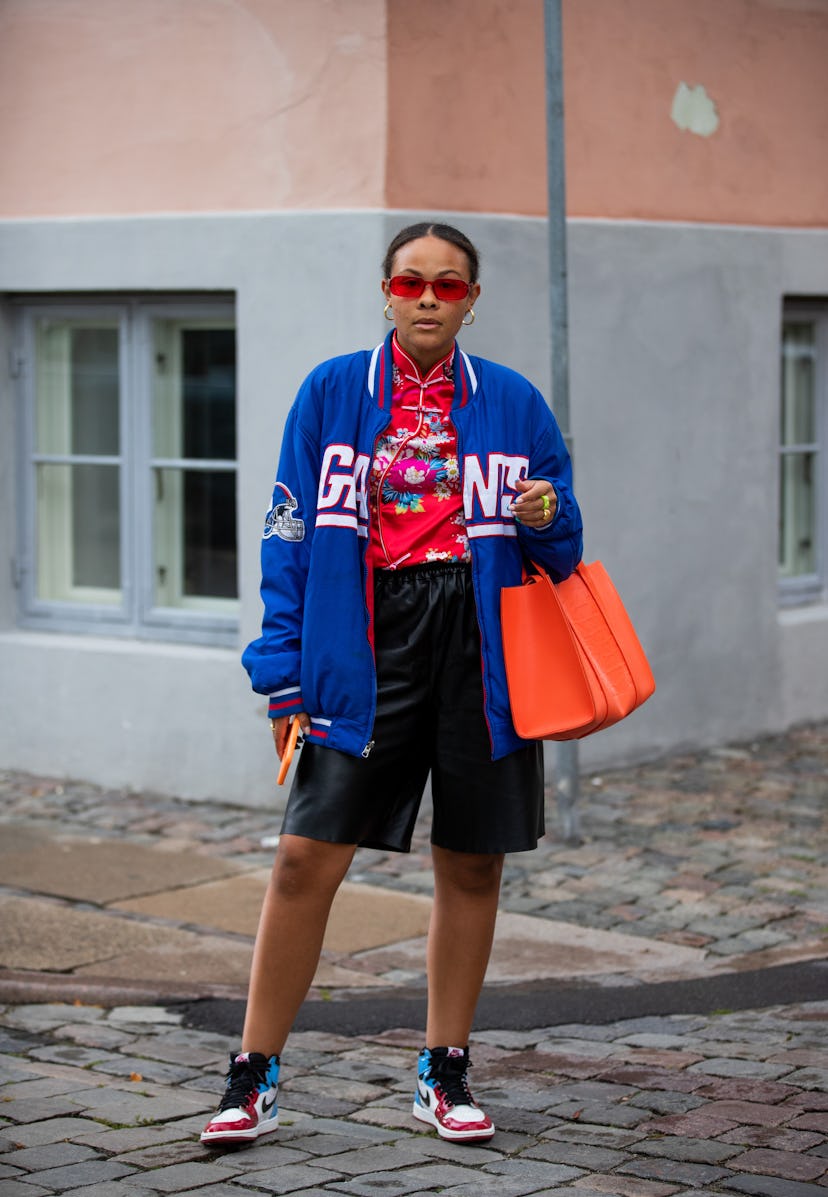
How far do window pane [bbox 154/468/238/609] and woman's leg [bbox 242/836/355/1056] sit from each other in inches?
178

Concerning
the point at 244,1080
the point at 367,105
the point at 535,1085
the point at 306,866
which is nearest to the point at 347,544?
the point at 306,866

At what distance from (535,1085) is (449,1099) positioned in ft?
1.61

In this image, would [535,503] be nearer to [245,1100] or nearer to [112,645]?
[245,1100]

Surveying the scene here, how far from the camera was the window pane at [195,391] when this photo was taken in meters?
8.41

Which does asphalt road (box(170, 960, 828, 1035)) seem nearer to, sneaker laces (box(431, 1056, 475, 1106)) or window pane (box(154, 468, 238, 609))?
sneaker laces (box(431, 1056, 475, 1106))

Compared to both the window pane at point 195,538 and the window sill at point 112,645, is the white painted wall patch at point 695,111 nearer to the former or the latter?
the window pane at point 195,538

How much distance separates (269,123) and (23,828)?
3.18m

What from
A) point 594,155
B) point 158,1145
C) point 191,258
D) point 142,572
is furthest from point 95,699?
point 158,1145

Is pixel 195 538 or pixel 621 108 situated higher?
pixel 621 108

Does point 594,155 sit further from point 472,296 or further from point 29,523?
point 472,296

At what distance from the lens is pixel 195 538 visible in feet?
28.2

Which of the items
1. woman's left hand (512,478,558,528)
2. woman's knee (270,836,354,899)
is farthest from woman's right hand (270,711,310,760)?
woman's left hand (512,478,558,528)

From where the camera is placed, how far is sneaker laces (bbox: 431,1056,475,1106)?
4141 mm

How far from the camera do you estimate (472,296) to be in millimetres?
4125
